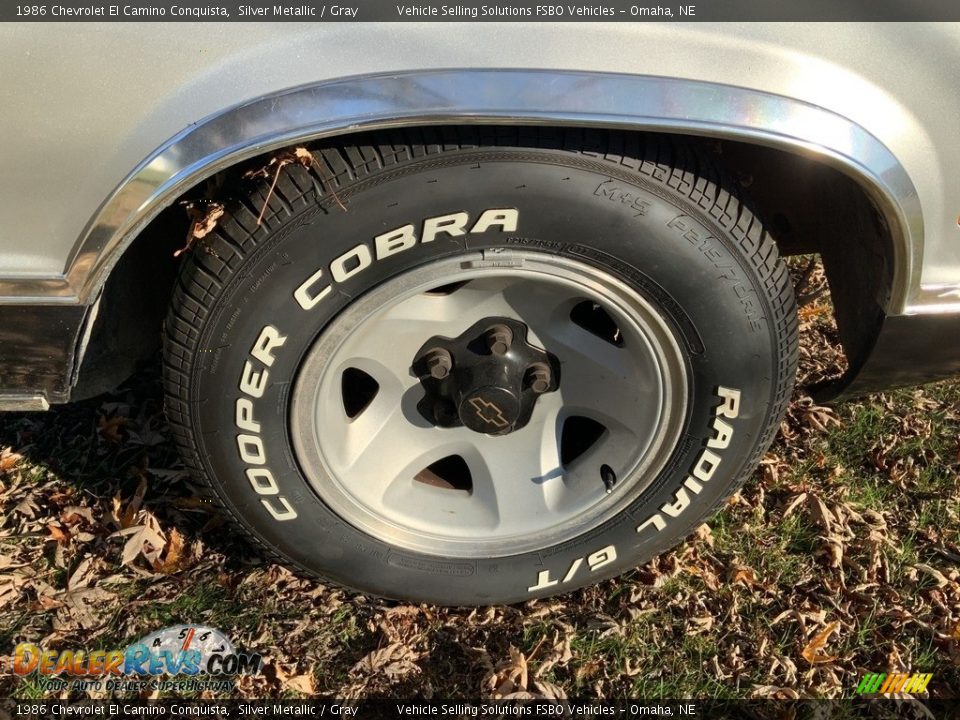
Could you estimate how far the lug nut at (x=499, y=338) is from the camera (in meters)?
1.92

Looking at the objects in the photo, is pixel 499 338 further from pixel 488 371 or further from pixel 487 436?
pixel 487 436

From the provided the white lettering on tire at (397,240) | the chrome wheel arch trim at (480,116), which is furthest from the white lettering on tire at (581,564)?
the chrome wheel arch trim at (480,116)

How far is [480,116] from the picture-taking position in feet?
4.69

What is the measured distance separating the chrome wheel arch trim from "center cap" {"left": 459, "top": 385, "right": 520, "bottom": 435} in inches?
27.3

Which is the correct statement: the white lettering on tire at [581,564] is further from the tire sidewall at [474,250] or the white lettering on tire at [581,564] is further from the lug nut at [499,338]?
the lug nut at [499,338]

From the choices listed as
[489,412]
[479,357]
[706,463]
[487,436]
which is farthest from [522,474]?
[706,463]

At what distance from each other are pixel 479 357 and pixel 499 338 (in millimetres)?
74

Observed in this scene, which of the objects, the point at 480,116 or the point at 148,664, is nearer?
the point at 480,116

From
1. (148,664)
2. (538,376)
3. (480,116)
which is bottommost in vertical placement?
(148,664)

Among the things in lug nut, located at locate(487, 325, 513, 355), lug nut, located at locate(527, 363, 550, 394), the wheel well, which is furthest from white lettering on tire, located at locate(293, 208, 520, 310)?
lug nut, located at locate(527, 363, 550, 394)

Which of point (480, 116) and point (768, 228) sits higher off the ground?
point (480, 116)

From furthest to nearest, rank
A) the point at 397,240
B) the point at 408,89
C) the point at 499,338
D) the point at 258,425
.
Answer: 1. the point at 499,338
2. the point at 258,425
3. the point at 397,240
4. the point at 408,89

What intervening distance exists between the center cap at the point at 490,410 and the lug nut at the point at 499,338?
9 cm

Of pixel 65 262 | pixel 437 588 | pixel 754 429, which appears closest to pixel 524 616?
pixel 437 588
